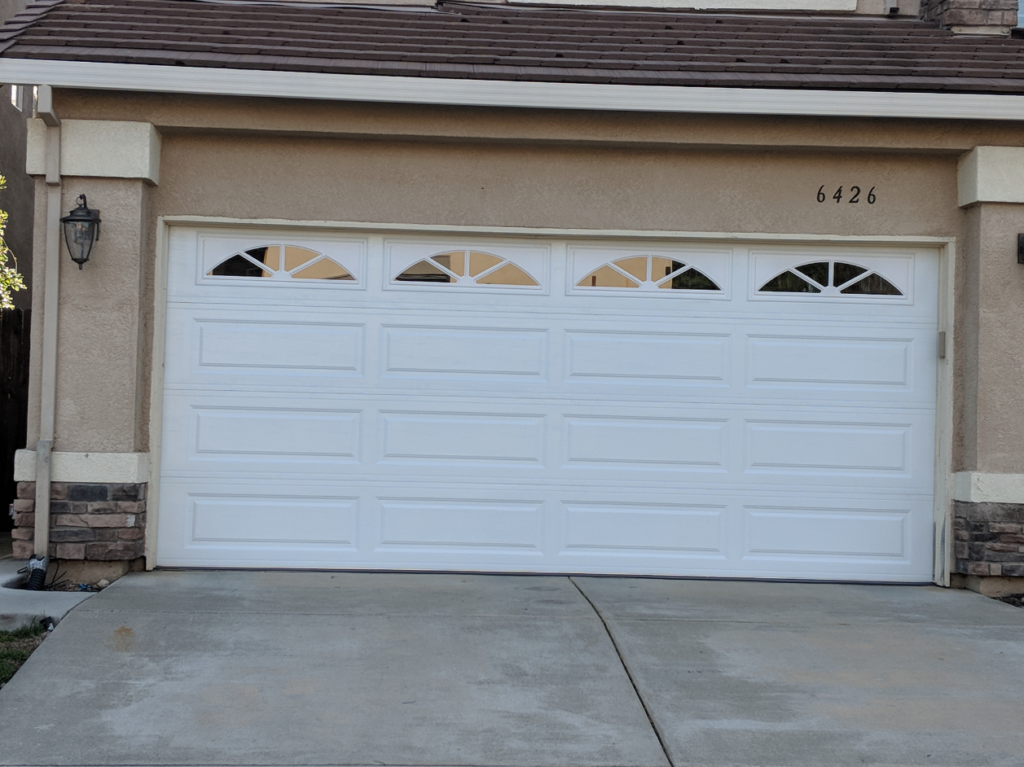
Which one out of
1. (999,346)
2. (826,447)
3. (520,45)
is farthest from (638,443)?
(520,45)

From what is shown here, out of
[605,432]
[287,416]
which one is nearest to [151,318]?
[287,416]

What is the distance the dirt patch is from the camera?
15.2 ft

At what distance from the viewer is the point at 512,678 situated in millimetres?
4637

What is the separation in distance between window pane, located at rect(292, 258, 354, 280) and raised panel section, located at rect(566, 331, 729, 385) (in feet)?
5.12

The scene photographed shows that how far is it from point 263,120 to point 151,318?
4.81 feet

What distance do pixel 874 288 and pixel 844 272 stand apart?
228mm

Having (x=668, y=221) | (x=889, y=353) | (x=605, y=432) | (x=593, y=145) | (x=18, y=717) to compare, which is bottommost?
(x=18, y=717)

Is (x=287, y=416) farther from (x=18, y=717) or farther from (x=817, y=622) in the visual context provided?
(x=817, y=622)

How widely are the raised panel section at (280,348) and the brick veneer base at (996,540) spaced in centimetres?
414

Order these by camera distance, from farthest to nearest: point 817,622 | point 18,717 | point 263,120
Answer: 1. point 263,120
2. point 817,622
3. point 18,717

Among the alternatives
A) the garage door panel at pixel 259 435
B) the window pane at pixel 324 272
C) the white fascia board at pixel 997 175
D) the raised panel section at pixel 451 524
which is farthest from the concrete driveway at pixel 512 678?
the white fascia board at pixel 997 175

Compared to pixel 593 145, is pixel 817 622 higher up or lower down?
lower down

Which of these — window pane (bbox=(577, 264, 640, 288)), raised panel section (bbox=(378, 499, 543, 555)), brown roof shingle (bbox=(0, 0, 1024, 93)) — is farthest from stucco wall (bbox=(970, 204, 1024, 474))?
raised panel section (bbox=(378, 499, 543, 555))

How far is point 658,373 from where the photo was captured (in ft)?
22.4
